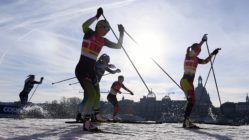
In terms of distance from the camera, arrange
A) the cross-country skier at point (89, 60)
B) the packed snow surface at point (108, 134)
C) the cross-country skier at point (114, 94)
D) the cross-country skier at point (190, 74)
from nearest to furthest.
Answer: the packed snow surface at point (108, 134)
the cross-country skier at point (89, 60)
the cross-country skier at point (190, 74)
the cross-country skier at point (114, 94)

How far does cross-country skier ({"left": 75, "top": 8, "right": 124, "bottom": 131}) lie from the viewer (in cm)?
746

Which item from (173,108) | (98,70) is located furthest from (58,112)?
(173,108)

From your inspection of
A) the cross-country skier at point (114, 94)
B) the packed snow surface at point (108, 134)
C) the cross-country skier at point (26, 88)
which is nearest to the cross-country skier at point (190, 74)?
the packed snow surface at point (108, 134)

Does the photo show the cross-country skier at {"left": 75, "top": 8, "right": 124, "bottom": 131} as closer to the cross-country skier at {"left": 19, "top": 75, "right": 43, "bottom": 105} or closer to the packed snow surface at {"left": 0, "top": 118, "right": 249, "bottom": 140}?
the packed snow surface at {"left": 0, "top": 118, "right": 249, "bottom": 140}

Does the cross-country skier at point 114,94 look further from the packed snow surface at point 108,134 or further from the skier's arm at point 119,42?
the packed snow surface at point 108,134

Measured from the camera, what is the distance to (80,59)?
776 cm

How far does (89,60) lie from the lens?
7.70 metres

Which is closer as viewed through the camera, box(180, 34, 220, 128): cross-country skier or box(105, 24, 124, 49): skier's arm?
box(105, 24, 124, 49): skier's arm

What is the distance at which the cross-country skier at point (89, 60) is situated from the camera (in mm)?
7461

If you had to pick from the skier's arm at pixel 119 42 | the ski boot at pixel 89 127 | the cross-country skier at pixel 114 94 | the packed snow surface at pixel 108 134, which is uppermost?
the skier's arm at pixel 119 42

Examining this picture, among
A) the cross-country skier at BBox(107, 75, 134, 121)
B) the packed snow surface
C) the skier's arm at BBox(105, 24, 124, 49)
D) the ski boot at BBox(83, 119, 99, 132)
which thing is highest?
the skier's arm at BBox(105, 24, 124, 49)

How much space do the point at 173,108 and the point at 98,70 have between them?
4668 inches

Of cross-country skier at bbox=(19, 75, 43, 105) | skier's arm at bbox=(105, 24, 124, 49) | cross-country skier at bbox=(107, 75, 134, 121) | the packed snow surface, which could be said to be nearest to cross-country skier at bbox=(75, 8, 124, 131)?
skier's arm at bbox=(105, 24, 124, 49)

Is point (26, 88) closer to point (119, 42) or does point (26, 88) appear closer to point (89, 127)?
point (119, 42)
